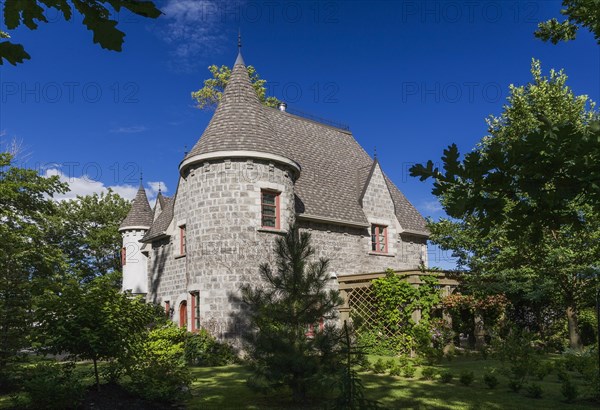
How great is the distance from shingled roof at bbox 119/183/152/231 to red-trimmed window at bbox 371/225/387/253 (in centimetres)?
1417

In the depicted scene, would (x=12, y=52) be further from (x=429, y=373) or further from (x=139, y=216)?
(x=139, y=216)

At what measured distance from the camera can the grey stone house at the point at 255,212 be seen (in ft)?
57.7

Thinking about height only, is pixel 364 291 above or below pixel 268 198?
below

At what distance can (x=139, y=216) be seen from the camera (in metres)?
29.9

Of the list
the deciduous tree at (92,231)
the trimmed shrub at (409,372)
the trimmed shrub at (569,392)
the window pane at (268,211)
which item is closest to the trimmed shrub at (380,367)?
the trimmed shrub at (409,372)

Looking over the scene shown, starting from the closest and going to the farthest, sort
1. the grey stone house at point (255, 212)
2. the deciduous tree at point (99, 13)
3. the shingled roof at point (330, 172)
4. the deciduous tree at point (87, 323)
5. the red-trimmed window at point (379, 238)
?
the deciduous tree at point (99, 13) → the deciduous tree at point (87, 323) → the grey stone house at point (255, 212) → the shingled roof at point (330, 172) → the red-trimmed window at point (379, 238)

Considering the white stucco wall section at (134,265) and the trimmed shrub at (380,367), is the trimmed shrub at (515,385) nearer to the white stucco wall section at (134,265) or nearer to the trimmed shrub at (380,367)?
the trimmed shrub at (380,367)

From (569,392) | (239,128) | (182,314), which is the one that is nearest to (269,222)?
(239,128)

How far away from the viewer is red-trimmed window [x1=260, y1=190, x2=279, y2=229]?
18.4 m

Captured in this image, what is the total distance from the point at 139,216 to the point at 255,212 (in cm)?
1454

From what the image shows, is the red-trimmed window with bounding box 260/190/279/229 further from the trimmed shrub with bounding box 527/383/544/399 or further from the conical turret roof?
the trimmed shrub with bounding box 527/383/544/399

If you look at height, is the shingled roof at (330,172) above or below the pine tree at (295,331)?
above

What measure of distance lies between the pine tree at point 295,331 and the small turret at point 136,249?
20.7 meters

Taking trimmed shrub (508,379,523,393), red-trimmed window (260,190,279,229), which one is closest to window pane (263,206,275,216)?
red-trimmed window (260,190,279,229)
